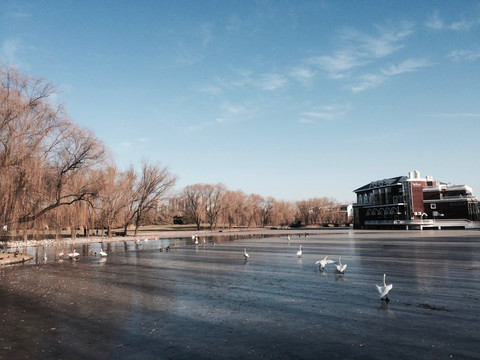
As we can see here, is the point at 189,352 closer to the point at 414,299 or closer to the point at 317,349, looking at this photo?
the point at 317,349

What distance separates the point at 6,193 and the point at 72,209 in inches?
316

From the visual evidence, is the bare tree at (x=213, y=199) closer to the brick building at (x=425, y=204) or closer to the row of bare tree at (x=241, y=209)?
Result: the row of bare tree at (x=241, y=209)

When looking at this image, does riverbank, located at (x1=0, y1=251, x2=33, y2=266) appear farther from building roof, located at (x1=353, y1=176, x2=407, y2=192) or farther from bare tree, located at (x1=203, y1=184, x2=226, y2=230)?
building roof, located at (x1=353, y1=176, x2=407, y2=192)

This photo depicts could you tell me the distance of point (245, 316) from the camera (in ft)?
29.0

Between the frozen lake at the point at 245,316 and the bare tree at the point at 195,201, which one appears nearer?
the frozen lake at the point at 245,316

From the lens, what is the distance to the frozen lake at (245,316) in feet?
21.6

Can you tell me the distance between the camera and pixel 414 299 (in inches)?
404

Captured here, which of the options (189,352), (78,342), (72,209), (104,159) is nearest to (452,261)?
(189,352)

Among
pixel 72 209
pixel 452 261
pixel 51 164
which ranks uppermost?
pixel 51 164

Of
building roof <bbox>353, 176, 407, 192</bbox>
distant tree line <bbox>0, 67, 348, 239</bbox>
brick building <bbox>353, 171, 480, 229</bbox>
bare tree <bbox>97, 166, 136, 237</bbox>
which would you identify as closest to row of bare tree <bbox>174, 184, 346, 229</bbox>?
bare tree <bbox>97, 166, 136, 237</bbox>

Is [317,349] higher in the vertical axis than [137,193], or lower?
lower

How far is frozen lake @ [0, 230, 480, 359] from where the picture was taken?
658cm

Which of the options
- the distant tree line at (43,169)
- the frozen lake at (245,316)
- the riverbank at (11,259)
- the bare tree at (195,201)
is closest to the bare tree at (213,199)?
the bare tree at (195,201)

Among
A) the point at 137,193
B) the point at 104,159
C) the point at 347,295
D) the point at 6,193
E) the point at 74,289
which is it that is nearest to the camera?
the point at 347,295
